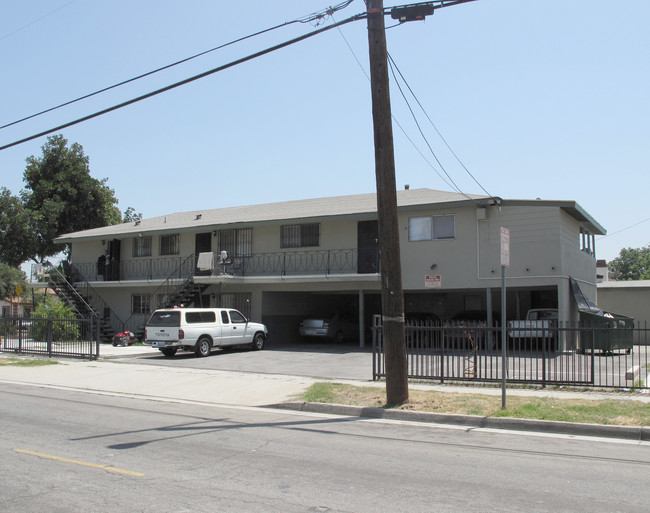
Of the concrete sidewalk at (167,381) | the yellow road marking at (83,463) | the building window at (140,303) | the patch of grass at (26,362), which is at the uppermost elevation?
the building window at (140,303)

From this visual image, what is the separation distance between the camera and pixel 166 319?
70.8 feet

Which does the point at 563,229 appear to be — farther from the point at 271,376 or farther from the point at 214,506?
the point at 214,506

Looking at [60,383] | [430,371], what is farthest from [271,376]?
[60,383]

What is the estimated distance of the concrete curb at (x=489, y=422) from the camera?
9.17 m

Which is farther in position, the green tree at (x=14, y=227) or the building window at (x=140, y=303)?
the green tree at (x=14, y=227)

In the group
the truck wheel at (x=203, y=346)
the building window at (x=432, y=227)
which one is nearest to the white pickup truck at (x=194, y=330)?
the truck wheel at (x=203, y=346)

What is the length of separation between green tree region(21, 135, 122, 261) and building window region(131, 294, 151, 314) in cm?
1090

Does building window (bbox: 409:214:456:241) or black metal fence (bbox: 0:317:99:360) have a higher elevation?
building window (bbox: 409:214:456:241)

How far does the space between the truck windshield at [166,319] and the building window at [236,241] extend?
300 inches

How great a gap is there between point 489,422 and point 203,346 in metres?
13.9

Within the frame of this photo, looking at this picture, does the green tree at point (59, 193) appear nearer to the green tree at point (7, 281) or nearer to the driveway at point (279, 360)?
the driveway at point (279, 360)

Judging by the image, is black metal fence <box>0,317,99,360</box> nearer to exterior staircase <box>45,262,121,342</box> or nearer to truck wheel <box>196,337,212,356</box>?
truck wheel <box>196,337,212,356</box>

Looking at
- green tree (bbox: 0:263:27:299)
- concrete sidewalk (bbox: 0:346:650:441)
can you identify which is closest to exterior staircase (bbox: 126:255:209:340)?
concrete sidewalk (bbox: 0:346:650:441)

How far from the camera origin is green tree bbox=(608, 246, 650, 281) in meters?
90.8
